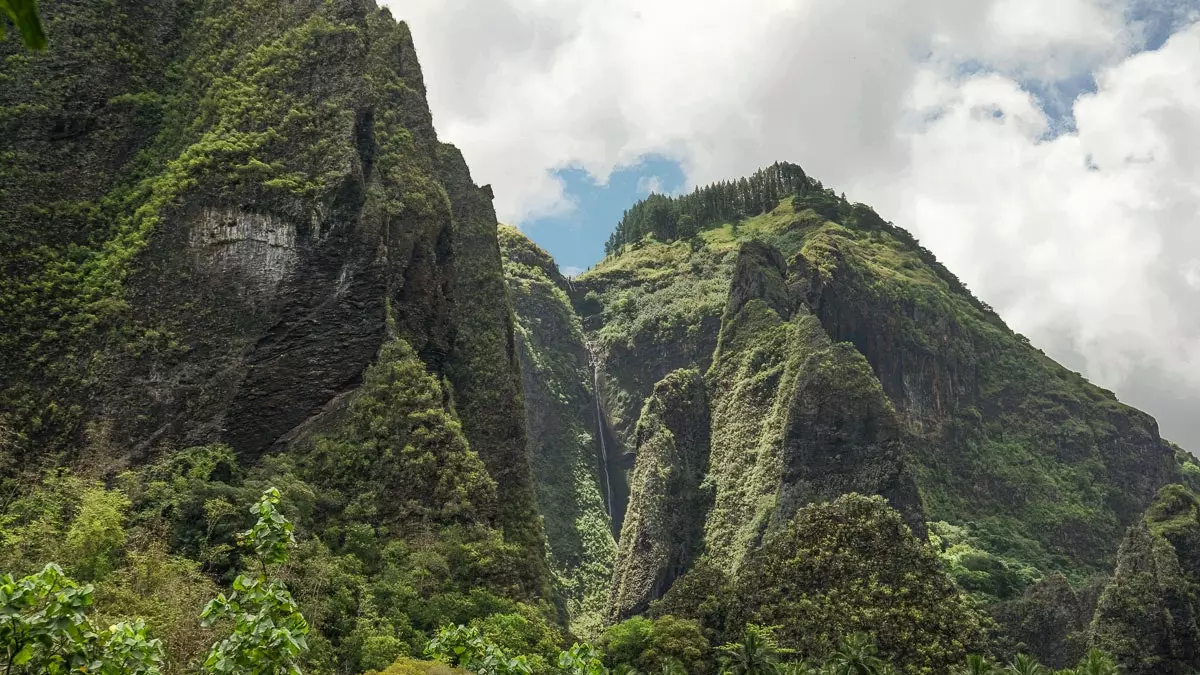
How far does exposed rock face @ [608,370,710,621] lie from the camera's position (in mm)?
93938

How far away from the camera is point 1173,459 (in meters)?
134

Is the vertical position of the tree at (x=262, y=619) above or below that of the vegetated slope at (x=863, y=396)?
below

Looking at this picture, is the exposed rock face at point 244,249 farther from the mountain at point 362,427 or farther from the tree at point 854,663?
the tree at point 854,663

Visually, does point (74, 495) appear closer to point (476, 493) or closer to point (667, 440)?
point (476, 493)

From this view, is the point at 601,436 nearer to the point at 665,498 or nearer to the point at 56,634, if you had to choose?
the point at 665,498

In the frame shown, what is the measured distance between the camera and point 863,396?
90.1 m

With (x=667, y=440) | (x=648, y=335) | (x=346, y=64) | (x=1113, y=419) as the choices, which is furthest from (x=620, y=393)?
(x=346, y=64)

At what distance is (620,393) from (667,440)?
3747cm

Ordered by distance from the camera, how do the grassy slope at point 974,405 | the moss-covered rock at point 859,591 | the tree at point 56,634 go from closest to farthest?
1. the tree at point 56,634
2. the moss-covered rock at point 859,591
3. the grassy slope at point 974,405

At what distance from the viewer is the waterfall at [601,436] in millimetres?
132125

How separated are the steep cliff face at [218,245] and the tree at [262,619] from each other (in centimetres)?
5204

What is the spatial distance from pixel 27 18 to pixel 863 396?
9039cm

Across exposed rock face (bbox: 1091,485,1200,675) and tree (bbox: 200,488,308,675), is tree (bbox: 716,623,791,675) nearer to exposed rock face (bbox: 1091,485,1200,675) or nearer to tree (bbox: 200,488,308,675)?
exposed rock face (bbox: 1091,485,1200,675)

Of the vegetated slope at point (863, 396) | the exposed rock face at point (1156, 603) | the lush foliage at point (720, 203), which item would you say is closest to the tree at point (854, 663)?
the exposed rock face at point (1156, 603)
